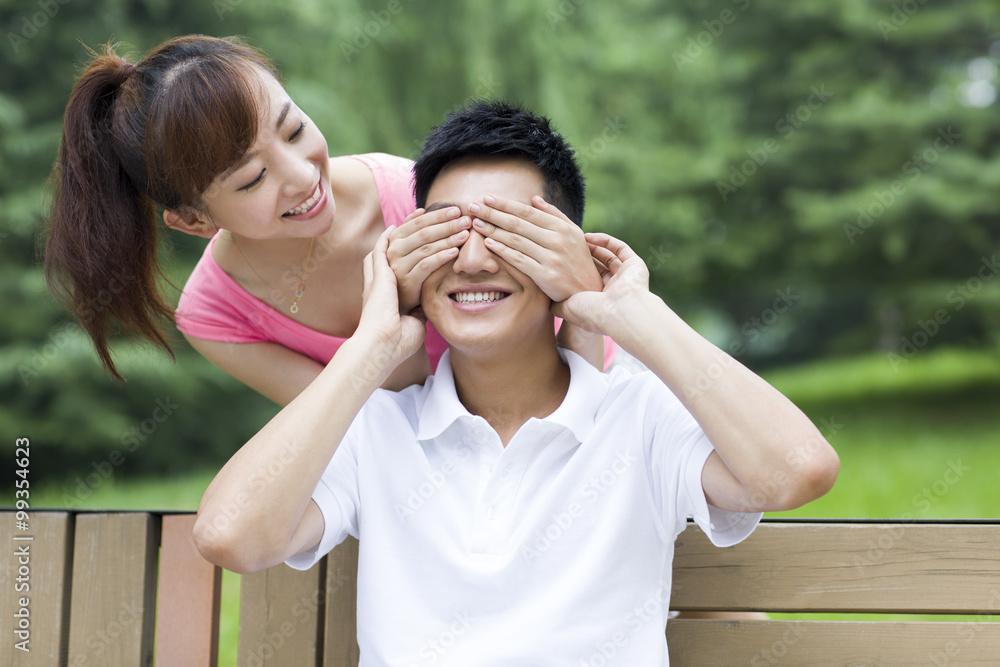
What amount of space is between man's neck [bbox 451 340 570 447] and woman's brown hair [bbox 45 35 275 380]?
2.65ft

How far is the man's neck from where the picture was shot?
2.33 m

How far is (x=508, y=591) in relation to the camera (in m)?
2.04

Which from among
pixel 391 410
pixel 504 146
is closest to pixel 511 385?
pixel 391 410

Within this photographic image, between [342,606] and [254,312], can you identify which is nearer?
[342,606]

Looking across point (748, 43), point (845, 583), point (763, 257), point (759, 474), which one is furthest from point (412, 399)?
point (748, 43)

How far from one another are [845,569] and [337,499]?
1.27 meters

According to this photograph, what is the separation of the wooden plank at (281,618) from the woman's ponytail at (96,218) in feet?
2.23

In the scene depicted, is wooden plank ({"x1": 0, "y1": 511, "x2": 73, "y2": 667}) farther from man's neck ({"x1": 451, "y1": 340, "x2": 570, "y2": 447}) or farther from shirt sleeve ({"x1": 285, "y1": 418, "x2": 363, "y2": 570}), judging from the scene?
man's neck ({"x1": 451, "y1": 340, "x2": 570, "y2": 447})

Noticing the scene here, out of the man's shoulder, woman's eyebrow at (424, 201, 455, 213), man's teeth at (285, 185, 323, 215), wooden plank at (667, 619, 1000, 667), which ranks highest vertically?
woman's eyebrow at (424, 201, 455, 213)

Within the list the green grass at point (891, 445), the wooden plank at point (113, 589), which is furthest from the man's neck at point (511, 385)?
the green grass at point (891, 445)

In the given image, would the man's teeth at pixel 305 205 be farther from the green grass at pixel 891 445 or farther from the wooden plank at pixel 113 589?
the green grass at pixel 891 445

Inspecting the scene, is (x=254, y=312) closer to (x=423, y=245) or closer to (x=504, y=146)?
(x=423, y=245)

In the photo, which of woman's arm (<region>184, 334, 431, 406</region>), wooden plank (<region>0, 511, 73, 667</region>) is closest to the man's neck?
woman's arm (<region>184, 334, 431, 406</region>)

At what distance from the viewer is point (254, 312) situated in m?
2.78
